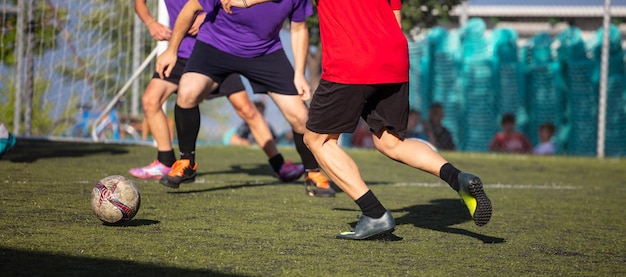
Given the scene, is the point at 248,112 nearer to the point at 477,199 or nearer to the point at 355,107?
the point at 355,107

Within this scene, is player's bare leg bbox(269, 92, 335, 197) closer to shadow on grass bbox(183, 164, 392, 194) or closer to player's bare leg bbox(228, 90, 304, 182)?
shadow on grass bbox(183, 164, 392, 194)

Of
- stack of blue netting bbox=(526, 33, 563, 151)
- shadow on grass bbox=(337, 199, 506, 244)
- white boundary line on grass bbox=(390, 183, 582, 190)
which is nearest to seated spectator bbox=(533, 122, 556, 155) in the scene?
stack of blue netting bbox=(526, 33, 563, 151)

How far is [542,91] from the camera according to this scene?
737 inches

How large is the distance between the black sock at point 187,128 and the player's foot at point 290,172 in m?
1.48

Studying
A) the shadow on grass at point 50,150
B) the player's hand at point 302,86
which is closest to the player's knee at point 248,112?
the player's hand at point 302,86

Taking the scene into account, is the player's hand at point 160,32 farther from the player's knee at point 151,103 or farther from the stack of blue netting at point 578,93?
the stack of blue netting at point 578,93

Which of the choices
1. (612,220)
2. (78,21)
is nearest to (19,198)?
(612,220)

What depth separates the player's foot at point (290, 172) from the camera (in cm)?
905

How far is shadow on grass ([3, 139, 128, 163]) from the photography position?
35.4ft

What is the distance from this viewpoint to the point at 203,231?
5.57m

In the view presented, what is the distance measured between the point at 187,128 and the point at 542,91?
12284 millimetres

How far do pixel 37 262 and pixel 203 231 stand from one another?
4.82 ft

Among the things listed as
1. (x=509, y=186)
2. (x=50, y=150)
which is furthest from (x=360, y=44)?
(x=50, y=150)

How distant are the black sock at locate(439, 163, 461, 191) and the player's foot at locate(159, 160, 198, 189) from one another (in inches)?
108
